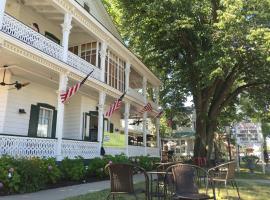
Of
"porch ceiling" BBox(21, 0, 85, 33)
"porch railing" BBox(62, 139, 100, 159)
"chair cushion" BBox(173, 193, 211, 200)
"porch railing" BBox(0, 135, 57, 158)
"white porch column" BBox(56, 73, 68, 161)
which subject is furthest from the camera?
"porch ceiling" BBox(21, 0, 85, 33)

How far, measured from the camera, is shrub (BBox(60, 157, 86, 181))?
12.0 metres

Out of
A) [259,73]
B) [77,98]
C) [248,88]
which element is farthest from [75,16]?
[248,88]

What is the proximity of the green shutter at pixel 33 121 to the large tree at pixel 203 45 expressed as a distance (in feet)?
29.4

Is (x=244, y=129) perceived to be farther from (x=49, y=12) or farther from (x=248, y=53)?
(x=49, y=12)

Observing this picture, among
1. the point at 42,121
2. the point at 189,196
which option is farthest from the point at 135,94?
the point at 189,196

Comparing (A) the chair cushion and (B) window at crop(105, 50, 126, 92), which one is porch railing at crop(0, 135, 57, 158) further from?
(B) window at crop(105, 50, 126, 92)

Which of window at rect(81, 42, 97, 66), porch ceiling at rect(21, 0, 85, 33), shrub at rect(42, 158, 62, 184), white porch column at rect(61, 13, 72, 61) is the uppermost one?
porch ceiling at rect(21, 0, 85, 33)

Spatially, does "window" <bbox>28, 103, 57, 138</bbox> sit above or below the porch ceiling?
below

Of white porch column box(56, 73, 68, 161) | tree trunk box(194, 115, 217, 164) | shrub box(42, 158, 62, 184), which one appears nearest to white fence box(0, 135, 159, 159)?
white porch column box(56, 73, 68, 161)

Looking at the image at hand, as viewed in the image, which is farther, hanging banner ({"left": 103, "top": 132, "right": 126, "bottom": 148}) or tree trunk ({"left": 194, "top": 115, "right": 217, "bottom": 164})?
tree trunk ({"left": 194, "top": 115, "right": 217, "bottom": 164})

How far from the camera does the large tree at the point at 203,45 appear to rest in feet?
57.4

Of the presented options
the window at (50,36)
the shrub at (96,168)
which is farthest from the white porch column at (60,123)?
the window at (50,36)

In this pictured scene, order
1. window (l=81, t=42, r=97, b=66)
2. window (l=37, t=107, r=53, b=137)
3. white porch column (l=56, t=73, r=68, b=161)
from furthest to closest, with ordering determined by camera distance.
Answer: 1. window (l=81, t=42, r=97, b=66)
2. window (l=37, t=107, r=53, b=137)
3. white porch column (l=56, t=73, r=68, b=161)

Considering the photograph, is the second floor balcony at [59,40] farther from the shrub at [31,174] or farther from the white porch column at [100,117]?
the shrub at [31,174]
